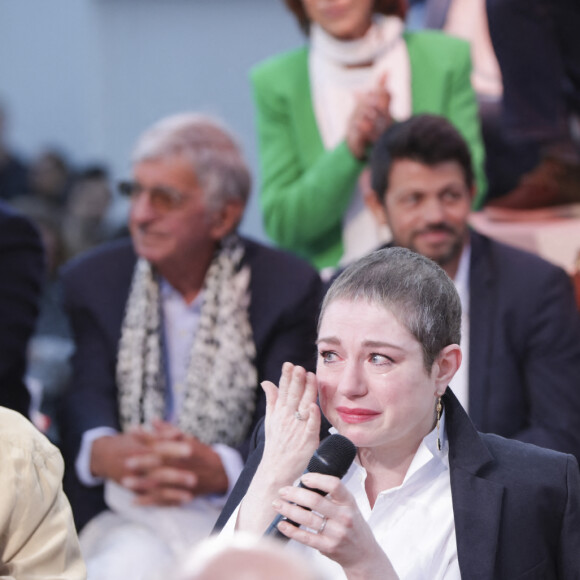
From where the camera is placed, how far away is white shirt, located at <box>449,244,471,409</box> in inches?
99.4

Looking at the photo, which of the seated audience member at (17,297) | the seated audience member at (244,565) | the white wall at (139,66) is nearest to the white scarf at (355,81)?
the seated audience member at (17,297)

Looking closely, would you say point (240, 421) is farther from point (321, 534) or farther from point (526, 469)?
point (321, 534)

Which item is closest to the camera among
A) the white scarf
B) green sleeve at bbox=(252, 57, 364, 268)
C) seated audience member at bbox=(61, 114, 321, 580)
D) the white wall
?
seated audience member at bbox=(61, 114, 321, 580)

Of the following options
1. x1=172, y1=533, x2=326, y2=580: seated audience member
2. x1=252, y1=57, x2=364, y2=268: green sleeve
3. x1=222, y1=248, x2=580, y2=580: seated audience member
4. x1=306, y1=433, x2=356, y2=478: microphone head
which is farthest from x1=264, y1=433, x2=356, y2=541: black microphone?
x1=252, y1=57, x2=364, y2=268: green sleeve

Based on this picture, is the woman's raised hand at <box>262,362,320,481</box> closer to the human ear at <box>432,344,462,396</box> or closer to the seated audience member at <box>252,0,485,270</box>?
the human ear at <box>432,344,462,396</box>

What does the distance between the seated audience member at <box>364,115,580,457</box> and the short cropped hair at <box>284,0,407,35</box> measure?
66 cm

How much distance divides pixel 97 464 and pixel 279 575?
2.05 metres

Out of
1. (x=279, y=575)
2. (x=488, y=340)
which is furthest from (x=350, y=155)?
(x=279, y=575)

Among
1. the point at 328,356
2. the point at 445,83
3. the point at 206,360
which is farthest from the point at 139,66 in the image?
the point at 328,356

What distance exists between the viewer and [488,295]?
2.62 metres

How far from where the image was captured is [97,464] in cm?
265

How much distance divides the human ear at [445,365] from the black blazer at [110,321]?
3.23 ft

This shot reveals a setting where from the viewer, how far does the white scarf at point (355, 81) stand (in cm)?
326

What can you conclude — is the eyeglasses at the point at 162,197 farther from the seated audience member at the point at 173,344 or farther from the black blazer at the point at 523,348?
the black blazer at the point at 523,348
